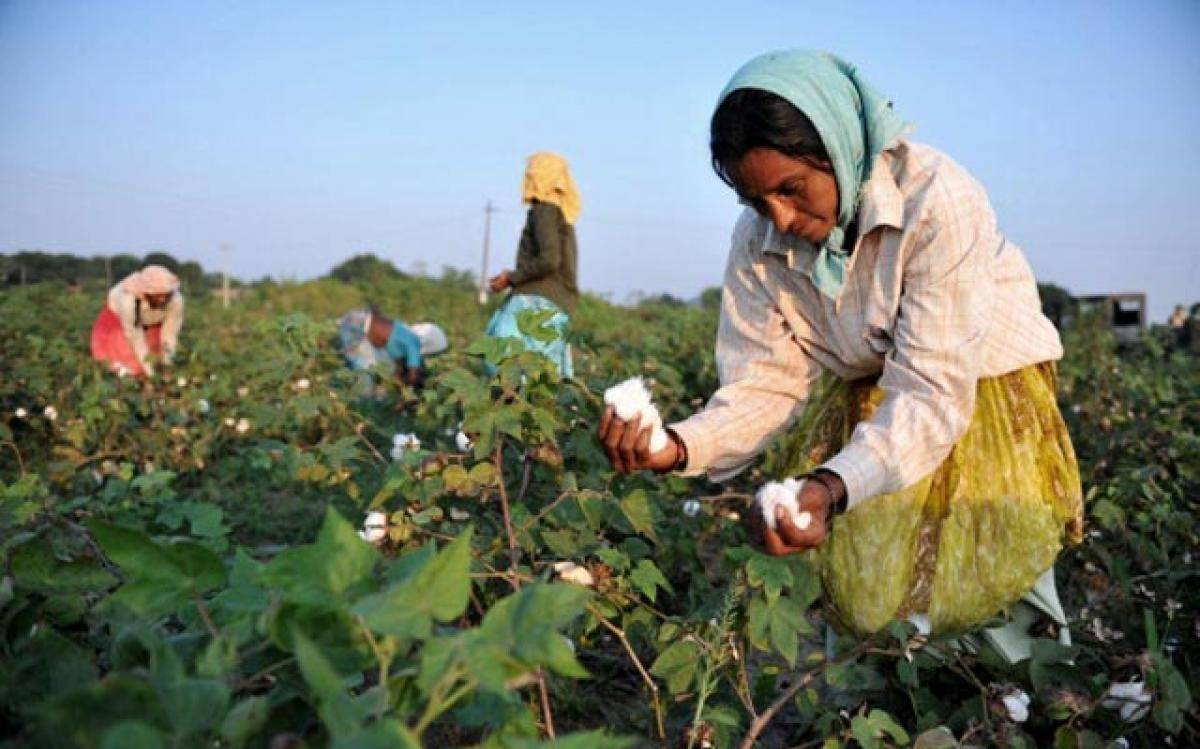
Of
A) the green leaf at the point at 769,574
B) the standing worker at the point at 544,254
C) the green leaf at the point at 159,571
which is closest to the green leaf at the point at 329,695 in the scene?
the green leaf at the point at 159,571

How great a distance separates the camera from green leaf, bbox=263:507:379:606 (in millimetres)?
777

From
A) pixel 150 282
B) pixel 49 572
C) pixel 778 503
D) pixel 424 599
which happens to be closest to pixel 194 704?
pixel 424 599

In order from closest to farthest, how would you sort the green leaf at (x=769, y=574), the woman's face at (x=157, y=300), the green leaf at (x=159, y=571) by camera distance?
the green leaf at (x=159, y=571) < the green leaf at (x=769, y=574) < the woman's face at (x=157, y=300)

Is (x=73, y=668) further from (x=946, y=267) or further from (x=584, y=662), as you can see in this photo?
(x=584, y=662)

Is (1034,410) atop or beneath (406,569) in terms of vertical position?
beneath

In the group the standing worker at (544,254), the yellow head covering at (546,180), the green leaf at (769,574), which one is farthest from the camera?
the yellow head covering at (546,180)

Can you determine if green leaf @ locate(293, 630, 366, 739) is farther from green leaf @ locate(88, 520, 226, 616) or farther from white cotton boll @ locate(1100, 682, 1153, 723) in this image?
white cotton boll @ locate(1100, 682, 1153, 723)

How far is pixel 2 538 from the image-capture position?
61.3 inches

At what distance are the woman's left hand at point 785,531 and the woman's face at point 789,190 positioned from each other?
0.47 metres

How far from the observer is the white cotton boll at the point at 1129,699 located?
4.57 feet

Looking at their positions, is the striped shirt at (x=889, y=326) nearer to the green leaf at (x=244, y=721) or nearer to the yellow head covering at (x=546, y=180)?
the green leaf at (x=244, y=721)

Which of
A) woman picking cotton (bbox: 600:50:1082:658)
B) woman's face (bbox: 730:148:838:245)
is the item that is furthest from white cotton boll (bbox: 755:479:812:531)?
woman's face (bbox: 730:148:838:245)

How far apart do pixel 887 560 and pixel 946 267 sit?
21.1 inches

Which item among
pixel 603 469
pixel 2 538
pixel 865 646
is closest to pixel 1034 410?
pixel 865 646
